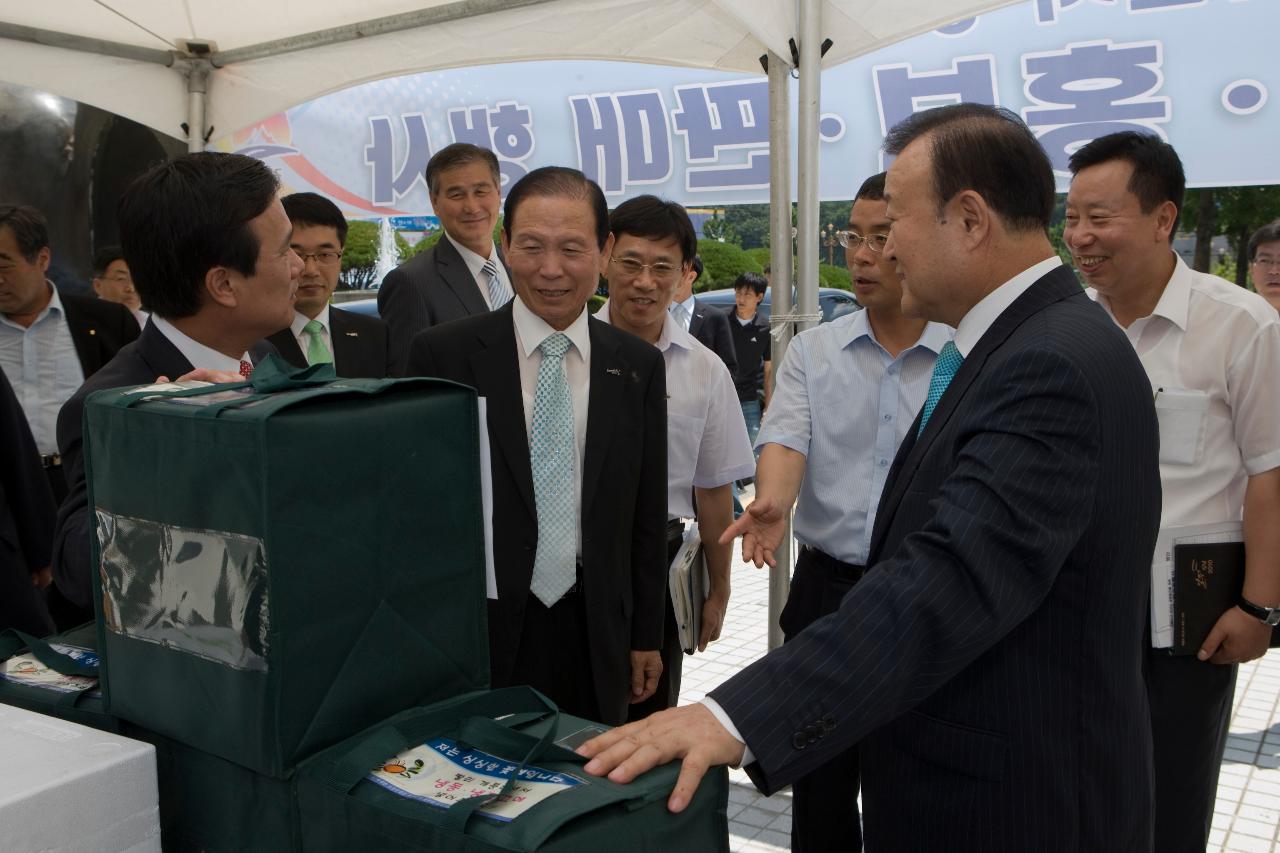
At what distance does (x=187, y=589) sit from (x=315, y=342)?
6.80 ft

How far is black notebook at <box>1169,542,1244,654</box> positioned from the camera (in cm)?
223

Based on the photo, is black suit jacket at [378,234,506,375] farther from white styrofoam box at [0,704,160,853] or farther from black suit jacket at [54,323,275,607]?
white styrofoam box at [0,704,160,853]

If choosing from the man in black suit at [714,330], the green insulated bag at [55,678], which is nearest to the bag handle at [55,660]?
the green insulated bag at [55,678]

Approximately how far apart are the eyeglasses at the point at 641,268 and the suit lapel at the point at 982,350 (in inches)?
62.7

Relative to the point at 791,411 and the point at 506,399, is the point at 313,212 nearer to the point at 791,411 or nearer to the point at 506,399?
the point at 506,399

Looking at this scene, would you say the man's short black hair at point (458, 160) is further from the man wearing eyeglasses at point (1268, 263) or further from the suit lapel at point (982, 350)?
the man wearing eyeglasses at point (1268, 263)

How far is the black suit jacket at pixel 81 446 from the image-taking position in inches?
53.8

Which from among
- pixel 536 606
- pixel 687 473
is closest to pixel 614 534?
pixel 536 606

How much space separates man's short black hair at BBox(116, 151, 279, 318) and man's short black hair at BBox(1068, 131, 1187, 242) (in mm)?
1941

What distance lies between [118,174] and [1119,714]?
8.01m

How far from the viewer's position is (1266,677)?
15.0 ft

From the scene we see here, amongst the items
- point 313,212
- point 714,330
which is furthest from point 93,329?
point 714,330

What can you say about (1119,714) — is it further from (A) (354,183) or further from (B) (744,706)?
(A) (354,183)

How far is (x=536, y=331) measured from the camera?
218 centimetres
